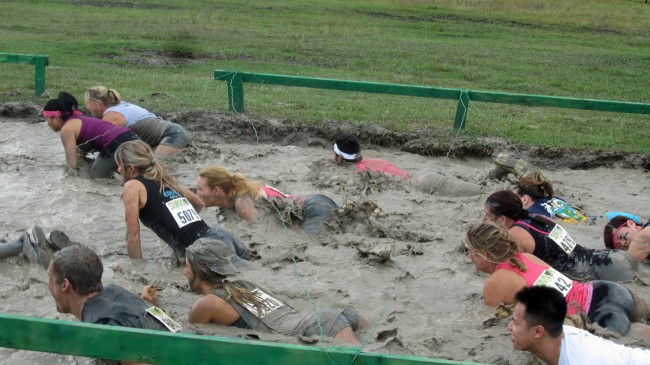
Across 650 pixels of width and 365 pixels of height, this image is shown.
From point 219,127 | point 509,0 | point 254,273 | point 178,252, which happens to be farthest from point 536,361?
point 509,0

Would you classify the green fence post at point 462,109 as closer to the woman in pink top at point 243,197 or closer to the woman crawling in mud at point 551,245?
the woman in pink top at point 243,197

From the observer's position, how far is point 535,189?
786 centimetres

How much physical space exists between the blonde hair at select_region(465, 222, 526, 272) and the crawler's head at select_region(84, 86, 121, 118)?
6.00 m

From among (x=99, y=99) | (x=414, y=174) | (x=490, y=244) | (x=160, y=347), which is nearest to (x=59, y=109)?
(x=99, y=99)

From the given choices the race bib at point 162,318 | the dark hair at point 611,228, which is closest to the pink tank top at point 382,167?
the dark hair at point 611,228

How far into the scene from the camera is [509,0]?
33.8m

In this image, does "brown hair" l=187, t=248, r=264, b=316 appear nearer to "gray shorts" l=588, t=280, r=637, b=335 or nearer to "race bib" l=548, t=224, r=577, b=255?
"gray shorts" l=588, t=280, r=637, b=335

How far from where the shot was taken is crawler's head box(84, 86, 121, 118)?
1017cm

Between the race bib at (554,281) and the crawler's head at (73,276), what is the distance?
2.95 metres

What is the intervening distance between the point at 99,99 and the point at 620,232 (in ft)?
20.7

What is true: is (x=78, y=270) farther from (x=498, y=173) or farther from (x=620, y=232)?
(x=498, y=173)

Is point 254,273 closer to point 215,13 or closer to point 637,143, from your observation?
point 637,143

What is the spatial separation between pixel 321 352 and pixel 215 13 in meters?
24.4

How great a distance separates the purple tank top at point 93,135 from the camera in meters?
9.53
